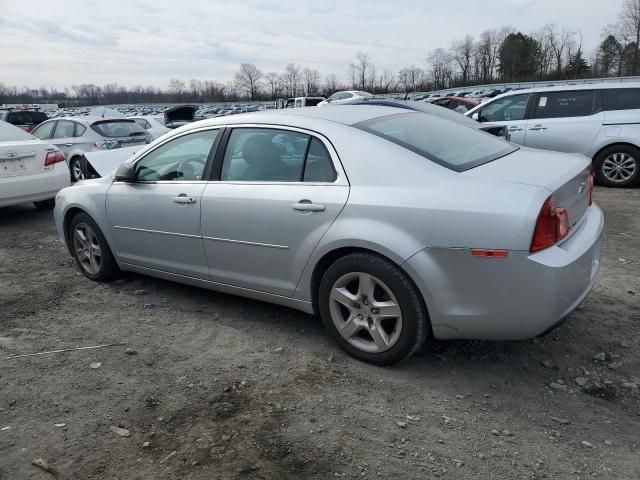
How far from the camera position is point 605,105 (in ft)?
27.7

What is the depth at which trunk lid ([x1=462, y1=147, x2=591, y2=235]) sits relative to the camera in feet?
9.39

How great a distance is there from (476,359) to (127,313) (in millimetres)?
2725

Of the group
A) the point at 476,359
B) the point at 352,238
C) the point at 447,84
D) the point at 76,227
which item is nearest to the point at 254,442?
the point at 352,238

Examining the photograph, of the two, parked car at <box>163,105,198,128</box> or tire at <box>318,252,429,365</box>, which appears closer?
tire at <box>318,252,429,365</box>

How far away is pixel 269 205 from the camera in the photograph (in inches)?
136

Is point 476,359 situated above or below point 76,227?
below

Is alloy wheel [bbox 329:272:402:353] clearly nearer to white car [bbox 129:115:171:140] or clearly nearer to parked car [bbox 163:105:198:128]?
white car [bbox 129:115:171:140]

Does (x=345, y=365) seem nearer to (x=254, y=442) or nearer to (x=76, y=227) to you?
(x=254, y=442)

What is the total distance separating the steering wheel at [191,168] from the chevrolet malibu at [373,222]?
0.04ft

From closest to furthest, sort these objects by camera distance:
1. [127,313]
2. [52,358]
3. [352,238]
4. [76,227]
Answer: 1. [352,238]
2. [52,358]
3. [127,313]
4. [76,227]

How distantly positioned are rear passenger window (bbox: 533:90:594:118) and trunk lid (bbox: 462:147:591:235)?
5.90 metres

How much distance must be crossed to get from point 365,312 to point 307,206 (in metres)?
0.74

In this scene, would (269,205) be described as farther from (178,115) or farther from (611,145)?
(178,115)

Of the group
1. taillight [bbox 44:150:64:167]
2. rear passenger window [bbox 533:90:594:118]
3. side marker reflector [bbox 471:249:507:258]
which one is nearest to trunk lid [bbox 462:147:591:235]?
side marker reflector [bbox 471:249:507:258]
